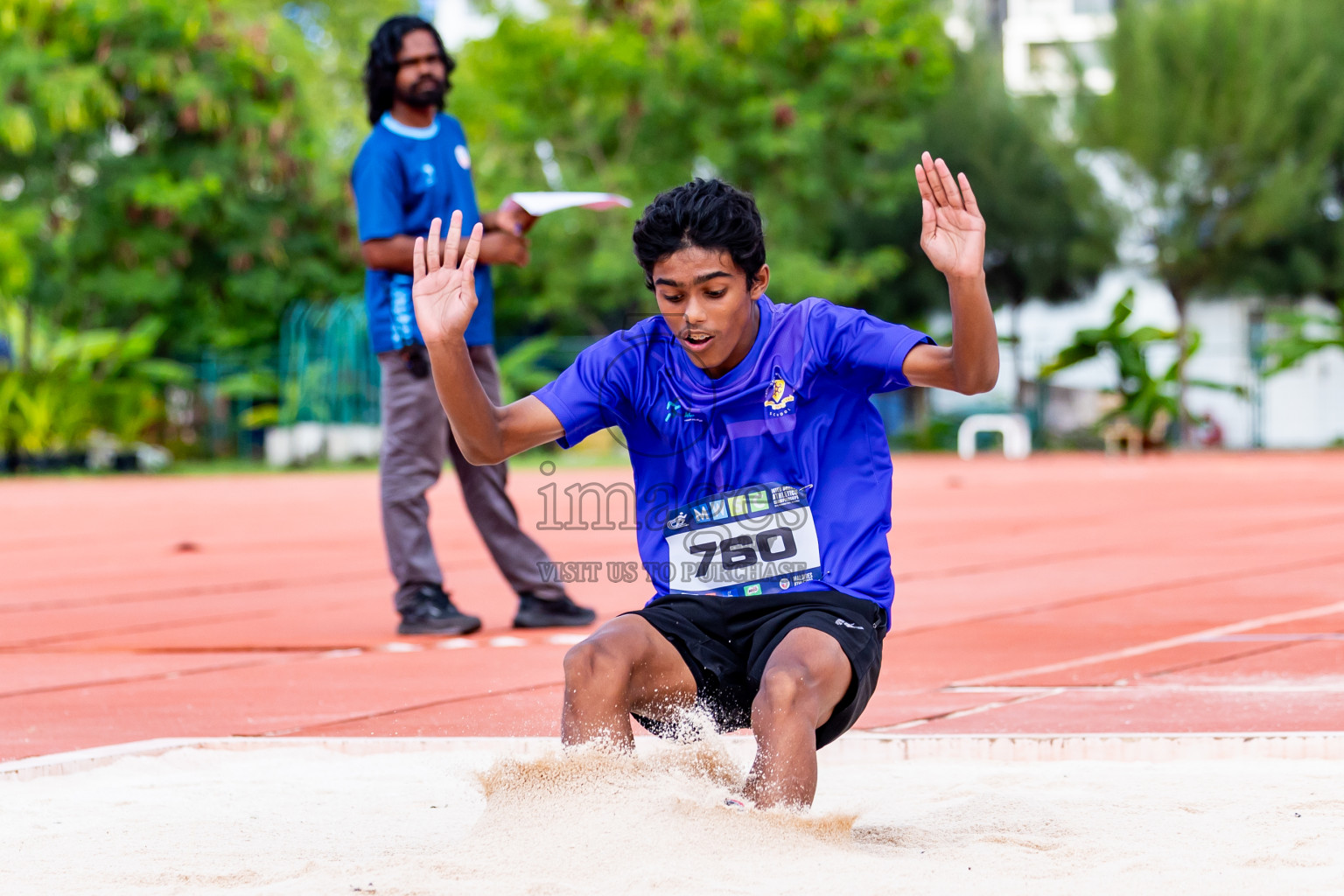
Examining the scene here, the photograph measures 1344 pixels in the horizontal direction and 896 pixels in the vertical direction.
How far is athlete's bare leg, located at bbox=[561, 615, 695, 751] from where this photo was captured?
299cm

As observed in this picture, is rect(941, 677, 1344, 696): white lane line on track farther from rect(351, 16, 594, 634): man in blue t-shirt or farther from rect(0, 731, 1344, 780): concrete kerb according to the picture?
rect(351, 16, 594, 634): man in blue t-shirt

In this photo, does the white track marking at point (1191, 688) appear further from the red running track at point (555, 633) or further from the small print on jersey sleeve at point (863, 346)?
the small print on jersey sleeve at point (863, 346)

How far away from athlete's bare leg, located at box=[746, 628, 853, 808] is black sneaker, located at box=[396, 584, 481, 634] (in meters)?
3.04

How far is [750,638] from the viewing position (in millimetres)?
3111

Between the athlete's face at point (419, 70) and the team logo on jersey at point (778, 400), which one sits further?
the athlete's face at point (419, 70)

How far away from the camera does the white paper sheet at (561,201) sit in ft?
15.5

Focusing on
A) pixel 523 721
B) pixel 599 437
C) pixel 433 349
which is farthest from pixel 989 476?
pixel 433 349

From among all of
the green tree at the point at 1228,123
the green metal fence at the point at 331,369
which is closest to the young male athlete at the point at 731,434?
the green metal fence at the point at 331,369

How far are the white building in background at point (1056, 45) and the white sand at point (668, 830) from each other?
26661 mm

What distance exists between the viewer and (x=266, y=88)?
22.0m

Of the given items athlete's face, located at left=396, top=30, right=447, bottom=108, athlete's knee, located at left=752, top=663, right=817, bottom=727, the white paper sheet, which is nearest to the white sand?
athlete's knee, located at left=752, top=663, right=817, bottom=727

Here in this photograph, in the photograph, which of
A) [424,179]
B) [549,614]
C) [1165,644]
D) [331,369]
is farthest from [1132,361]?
[424,179]

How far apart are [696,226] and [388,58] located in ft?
10.1

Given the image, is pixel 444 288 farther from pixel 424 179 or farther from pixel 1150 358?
pixel 1150 358
